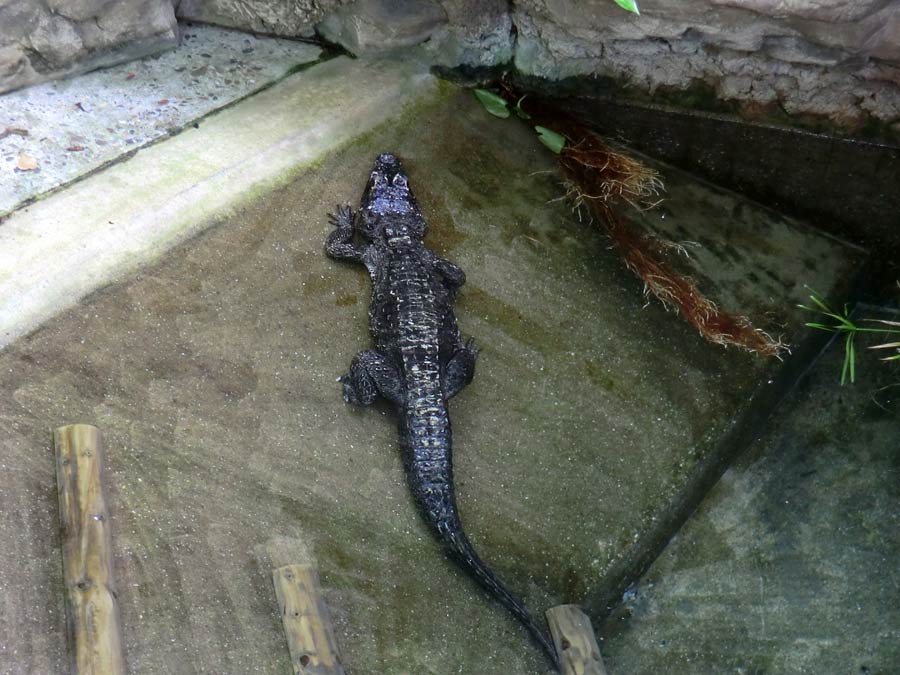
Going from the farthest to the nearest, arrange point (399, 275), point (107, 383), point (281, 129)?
point (281, 129) < point (399, 275) < point (107, 383)

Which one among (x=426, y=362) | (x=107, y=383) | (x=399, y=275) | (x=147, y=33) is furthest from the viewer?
(x=147, y=33)

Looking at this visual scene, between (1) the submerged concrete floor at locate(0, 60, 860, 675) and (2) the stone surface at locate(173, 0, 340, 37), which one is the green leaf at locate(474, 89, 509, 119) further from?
(2) the stone surface at locate(173, 0, 340, 37)

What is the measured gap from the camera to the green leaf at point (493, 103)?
15.0 ft

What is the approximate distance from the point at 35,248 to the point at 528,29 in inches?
100

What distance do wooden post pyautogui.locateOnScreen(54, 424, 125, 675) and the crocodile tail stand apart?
3.78 feet

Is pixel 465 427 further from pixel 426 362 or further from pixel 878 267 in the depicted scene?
pixel 878 267

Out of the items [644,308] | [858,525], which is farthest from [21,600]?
[858,525]

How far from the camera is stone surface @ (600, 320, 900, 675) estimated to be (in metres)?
3.75

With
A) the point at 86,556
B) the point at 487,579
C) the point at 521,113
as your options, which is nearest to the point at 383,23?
the point at 521,113

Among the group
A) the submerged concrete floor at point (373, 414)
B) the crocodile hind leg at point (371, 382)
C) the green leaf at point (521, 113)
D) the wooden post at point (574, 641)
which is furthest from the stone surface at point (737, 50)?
the wooden post at point (574, 641)

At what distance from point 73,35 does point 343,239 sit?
156cm

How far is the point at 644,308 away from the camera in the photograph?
4168 millimetres

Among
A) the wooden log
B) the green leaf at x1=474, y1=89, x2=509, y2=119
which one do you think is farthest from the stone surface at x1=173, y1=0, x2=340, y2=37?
the wooden log

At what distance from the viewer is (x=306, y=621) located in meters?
3.09
